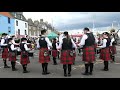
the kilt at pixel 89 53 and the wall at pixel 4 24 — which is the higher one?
the wall at pixel 4 24

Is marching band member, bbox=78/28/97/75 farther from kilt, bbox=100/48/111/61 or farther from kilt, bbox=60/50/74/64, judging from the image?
kilt, bbox=100/48/111/61

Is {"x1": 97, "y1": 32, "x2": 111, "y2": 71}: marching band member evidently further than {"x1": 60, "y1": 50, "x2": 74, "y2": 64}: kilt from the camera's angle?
Yes

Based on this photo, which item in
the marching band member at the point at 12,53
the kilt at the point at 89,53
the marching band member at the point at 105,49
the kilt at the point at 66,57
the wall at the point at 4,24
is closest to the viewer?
the kilt at the point at 66,57

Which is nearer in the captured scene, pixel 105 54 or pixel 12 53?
pixel 105 54

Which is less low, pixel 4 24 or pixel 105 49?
pixel 4 24

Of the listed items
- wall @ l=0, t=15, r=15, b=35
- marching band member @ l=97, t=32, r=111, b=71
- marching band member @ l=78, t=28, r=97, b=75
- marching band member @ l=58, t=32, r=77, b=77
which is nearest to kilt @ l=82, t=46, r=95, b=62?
marching band member @ l=78, t=28, r=97, b=75

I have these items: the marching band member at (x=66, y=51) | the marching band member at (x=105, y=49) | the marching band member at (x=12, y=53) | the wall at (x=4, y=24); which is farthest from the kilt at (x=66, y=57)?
the wall at (x=4, y=24)

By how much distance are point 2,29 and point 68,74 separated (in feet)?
139

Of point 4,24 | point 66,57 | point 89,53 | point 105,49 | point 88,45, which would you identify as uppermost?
point 4,24

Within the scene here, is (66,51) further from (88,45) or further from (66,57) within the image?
(88,45)

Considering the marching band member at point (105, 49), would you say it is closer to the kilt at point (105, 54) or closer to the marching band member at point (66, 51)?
the kilt at point (105, 54)

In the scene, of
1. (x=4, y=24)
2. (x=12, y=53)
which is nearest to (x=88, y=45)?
(x=12, y=53)

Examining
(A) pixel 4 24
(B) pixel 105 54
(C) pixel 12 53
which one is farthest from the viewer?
(A) pixel 4 24
